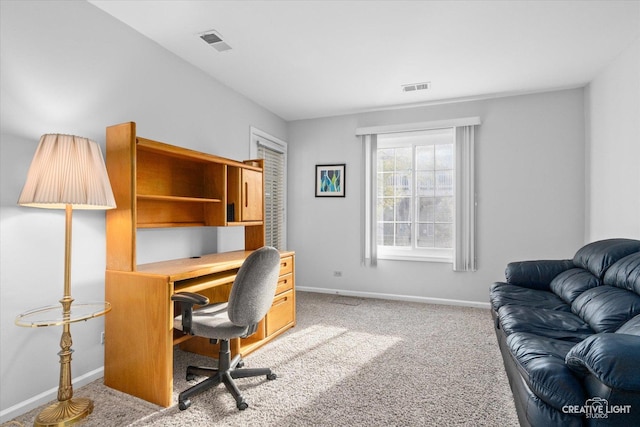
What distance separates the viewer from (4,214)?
6.16ft

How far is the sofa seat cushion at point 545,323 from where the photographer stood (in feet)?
6.34

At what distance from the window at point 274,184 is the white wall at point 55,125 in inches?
62.6

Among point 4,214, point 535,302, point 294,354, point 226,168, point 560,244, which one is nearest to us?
point 4,214

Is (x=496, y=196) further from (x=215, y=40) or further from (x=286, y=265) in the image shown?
(x=215, y=40)

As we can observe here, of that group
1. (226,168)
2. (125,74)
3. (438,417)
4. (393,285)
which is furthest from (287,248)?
(438,417)

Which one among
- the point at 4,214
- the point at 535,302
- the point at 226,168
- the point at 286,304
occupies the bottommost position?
the point at 286,304

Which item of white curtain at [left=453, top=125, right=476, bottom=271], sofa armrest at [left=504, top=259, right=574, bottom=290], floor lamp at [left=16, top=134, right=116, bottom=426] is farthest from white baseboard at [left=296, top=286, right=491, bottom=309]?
floor lamp at [left=16, top=134, right=116, bottom=426]

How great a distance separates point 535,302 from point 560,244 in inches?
72.0

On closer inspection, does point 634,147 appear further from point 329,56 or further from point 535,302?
point 329,56

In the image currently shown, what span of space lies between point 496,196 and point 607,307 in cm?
238

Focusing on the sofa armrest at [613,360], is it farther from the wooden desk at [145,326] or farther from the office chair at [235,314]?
the wooden desk at [145,326]

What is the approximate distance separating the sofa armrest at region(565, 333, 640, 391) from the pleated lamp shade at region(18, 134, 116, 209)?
2396 mm

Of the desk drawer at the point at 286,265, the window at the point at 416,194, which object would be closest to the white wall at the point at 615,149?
the window at the point at 416,194

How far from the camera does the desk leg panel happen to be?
6.70 feet
